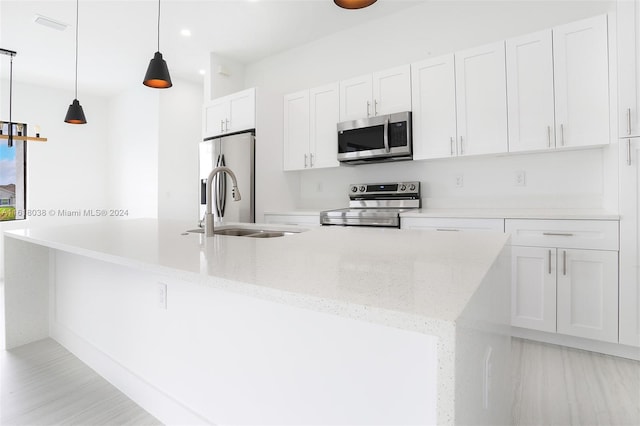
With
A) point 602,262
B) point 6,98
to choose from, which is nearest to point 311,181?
point 602,262

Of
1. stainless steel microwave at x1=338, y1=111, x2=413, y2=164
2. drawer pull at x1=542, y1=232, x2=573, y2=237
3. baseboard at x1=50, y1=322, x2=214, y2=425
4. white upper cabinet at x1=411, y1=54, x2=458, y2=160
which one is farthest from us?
stainless steel microwave at x1=338, y1=111, x2=413, y2=164

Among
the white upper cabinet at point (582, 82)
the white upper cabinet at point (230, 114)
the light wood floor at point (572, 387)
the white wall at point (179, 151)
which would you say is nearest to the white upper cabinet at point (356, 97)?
the white upper cabinet at point (230, 114)

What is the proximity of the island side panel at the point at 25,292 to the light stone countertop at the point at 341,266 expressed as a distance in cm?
109

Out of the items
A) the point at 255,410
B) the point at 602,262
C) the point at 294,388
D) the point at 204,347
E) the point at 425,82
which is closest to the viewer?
the point at 294,388

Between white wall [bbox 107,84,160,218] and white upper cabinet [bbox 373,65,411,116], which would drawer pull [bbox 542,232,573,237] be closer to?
white upper cabinet [bbox 373,65,411,116]

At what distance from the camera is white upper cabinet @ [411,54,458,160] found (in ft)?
9.71

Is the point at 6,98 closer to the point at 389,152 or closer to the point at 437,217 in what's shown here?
the point at 389,152

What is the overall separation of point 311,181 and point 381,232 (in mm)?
2661

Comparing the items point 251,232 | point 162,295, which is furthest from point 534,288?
point 162,295

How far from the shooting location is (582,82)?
2441 millimetres

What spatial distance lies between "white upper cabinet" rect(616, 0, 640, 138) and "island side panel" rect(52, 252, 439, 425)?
2.39m

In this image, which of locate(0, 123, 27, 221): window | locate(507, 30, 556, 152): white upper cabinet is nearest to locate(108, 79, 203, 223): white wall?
locate(0, 123, 27, 221): window

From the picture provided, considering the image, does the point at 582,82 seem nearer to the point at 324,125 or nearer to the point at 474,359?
the point at 324,125

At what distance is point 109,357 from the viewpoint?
1921mm
